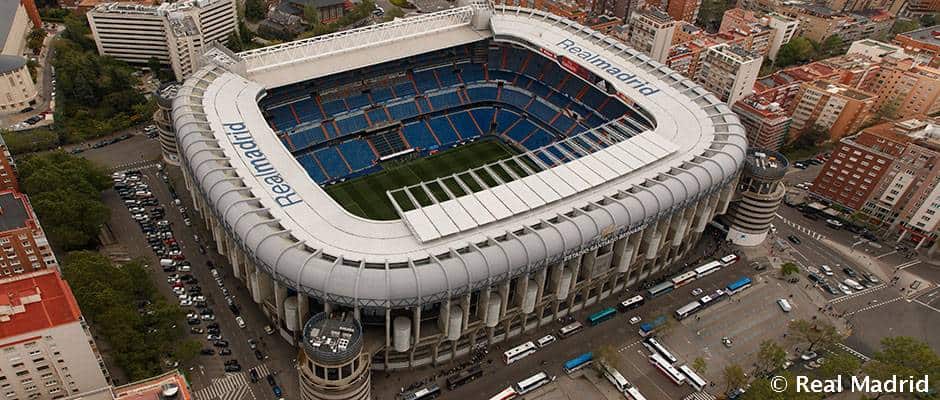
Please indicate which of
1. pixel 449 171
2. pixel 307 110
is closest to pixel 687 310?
pixel 449 171

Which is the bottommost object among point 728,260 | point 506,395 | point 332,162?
point 728,260

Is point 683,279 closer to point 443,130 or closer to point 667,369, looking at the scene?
point 667,369

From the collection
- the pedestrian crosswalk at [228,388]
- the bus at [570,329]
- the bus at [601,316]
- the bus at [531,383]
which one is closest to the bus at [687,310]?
the bus at [601,316]

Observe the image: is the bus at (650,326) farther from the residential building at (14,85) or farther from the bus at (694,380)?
the residential building at (14,85)

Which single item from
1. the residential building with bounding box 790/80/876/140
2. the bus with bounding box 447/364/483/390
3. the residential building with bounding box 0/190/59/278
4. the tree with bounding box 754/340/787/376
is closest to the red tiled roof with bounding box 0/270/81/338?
the residential building with bounding box 0/190/59/278

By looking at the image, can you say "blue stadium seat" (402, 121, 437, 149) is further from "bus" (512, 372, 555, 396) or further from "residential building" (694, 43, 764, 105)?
"residential building" (694, 43, 764, 105)
